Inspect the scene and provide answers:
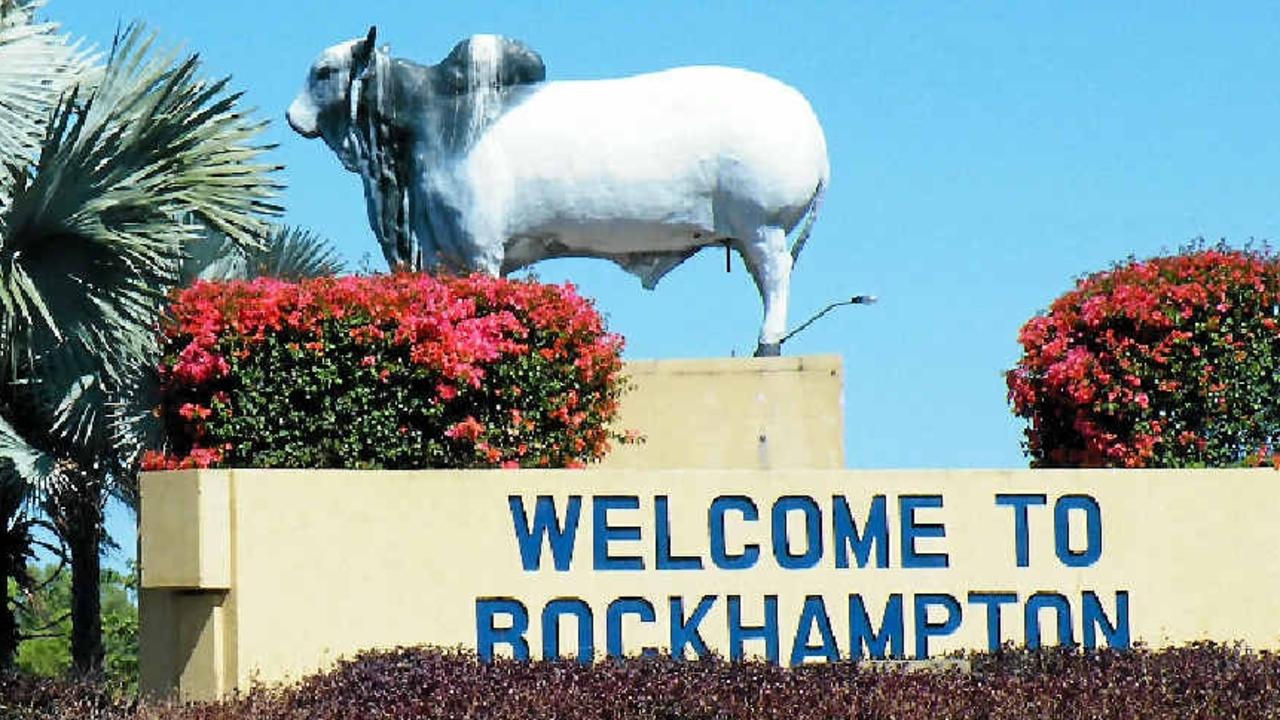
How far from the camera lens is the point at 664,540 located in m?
13.6

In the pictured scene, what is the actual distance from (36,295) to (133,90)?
1.71m

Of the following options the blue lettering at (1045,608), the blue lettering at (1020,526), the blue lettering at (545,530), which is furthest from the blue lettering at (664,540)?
the blue lettering at (1045,608)

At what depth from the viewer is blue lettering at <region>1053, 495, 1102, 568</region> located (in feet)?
46.3

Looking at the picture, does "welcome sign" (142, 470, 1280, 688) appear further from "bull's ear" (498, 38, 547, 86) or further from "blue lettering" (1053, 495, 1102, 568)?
"bull's ear" (498, 38, 547, 86)

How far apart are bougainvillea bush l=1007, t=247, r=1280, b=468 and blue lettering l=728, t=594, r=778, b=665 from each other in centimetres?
290

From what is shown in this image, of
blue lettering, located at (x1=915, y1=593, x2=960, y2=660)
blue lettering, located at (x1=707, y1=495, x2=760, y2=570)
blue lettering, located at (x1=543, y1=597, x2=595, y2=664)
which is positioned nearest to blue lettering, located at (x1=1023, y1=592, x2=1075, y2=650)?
blue lettering, located at (x1=915, y1=593, x2=960, y2=660)

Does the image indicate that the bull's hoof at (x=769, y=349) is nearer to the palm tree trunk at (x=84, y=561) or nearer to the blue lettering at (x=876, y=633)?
the blue lettering at (x=876, y=633)

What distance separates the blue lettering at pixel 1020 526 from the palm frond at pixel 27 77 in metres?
6.42

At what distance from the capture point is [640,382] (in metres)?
15.9

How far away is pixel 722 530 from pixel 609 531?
682 mm

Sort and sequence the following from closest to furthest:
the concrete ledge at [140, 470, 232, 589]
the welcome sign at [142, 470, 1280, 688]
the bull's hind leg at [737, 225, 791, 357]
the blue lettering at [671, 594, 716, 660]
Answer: the concrete ledge at [140, 470, 232, 589] → the welcome sign at [142, 470, 1280, 688] → the blue lettering at [671, 594, 716, 660] → the bull's hind leg at [737, 225, 791, 357]

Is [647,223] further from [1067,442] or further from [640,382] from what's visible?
[1067,442]

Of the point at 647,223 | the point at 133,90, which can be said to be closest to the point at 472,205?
the point at 647,223

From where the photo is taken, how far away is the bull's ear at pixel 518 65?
16.4 metres
